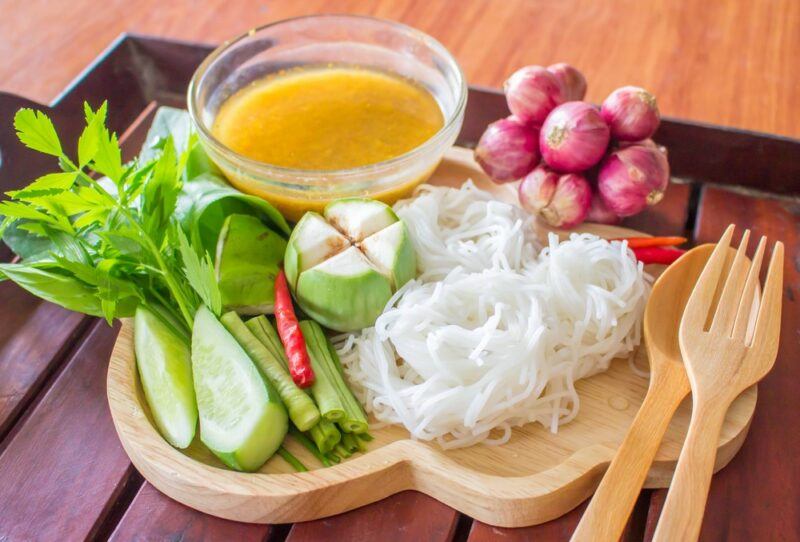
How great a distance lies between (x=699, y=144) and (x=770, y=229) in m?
0.30

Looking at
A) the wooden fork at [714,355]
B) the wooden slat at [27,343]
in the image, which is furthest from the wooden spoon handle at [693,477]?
the wooden slat at [27,343]

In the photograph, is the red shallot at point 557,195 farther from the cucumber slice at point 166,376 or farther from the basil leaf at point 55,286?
the basil leaf at point 55,286

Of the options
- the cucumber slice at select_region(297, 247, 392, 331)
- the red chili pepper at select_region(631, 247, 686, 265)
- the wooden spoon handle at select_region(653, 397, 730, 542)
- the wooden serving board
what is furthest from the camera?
the red chili pepper at select_region(631, 247, 686, 265)

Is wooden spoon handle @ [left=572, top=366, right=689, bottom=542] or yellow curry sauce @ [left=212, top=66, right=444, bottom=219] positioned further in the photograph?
yellow curry sauce @ [left=212, top=66, right=444, bottom=219]

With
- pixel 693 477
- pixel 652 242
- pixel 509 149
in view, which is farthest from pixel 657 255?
Answer: pixel 693 477

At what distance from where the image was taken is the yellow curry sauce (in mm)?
2031

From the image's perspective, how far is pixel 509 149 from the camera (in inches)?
76.7

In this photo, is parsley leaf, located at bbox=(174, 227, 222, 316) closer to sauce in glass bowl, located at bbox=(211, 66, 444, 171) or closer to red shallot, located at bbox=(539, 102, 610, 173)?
sauce in glass bowl, located at bbox=(211, 66, 444, 171)

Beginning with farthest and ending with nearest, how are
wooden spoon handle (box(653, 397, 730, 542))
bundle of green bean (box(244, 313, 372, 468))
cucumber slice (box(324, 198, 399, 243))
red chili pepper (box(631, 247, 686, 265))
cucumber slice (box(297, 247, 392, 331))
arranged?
red chili pepper (box(631, 247, 686, 265)), cucumber slice (box(324, 198, 399, 243)), cucumber slice (box(297, 247, 392, 331)), bundle of green bean (box(244, 313, 372, 468)), wooden spoon handle (box(653, 397, 730, 542))

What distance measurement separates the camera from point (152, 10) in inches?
116

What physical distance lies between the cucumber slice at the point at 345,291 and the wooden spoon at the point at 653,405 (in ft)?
1.81

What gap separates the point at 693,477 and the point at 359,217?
2.78 ft

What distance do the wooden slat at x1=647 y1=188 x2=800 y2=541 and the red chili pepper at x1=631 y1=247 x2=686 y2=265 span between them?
27 centimetres

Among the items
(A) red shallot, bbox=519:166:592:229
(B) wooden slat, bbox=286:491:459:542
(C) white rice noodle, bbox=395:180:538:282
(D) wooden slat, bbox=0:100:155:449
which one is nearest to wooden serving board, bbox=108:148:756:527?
(B) wooden slat, bbox=286:491:459:542
